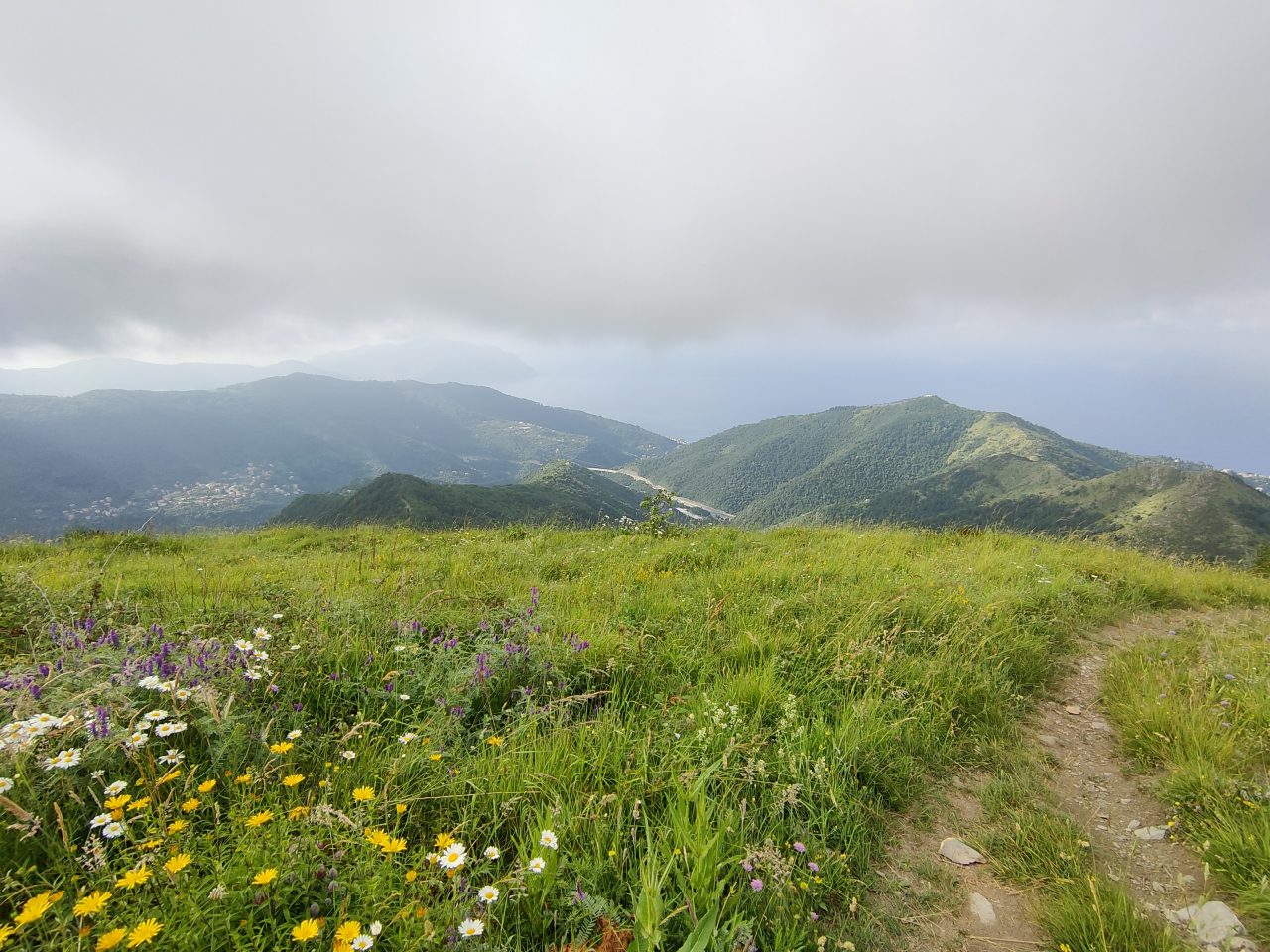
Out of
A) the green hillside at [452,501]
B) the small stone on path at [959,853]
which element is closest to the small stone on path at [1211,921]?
the small stone on path at [959,853]

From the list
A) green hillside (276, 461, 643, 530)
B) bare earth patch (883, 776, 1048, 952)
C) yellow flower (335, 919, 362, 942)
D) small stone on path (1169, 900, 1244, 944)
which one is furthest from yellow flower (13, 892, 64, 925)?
green hillside (276, 461, 643, 530)

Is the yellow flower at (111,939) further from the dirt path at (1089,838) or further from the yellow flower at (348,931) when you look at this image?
the dirt path at (1089,838)

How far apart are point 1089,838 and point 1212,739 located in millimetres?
1558

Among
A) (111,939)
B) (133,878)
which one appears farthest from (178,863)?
(111,939)

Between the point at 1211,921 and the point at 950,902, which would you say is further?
the point at 950,902

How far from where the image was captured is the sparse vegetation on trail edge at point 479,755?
5.85 ft

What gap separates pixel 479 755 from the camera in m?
2.88

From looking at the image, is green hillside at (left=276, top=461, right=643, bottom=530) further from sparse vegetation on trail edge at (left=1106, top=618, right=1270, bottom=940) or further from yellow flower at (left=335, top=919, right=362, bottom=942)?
yellow flower at (left=335, top=919, right=362, bottom=942)

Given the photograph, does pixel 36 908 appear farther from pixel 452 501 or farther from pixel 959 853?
pixel 452 501

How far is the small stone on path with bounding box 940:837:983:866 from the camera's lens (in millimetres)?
2871

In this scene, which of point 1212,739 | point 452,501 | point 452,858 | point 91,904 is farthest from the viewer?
point 452,501

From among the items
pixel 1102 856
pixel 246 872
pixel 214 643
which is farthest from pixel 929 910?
pixel 214 643

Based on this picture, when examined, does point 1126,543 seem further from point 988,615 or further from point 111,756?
point 111,756

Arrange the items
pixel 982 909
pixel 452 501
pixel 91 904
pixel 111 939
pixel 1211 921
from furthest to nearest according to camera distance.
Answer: pixel 452 501 → pixel 982 909 → pixel 1211 921 → pixel 91 904 → pixel 111 939
